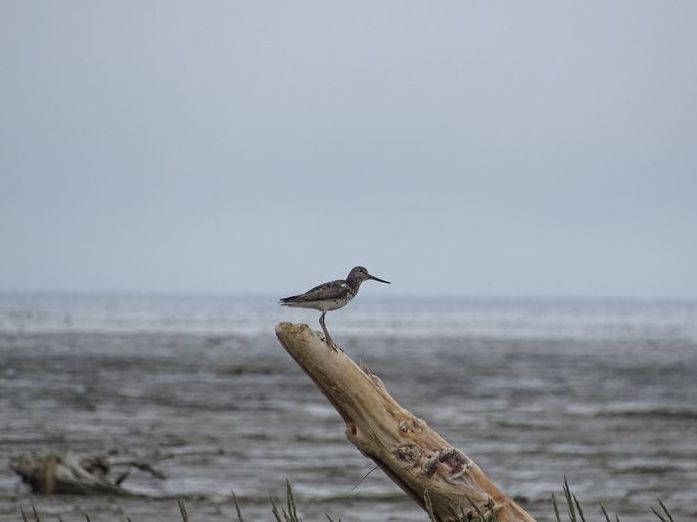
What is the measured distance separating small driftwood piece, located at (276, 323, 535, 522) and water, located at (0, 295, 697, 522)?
8.10 m

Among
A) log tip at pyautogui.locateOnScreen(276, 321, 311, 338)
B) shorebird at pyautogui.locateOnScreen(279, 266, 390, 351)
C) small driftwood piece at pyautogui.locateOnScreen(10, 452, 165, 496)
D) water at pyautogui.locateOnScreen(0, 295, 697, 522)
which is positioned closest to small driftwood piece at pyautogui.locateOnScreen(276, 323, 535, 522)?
log tip at pyautogui.locateOnScreen(276, 321, 311, 338)

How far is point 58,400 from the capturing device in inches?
1318

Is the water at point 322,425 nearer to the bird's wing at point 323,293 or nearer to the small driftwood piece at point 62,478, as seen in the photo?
the small driftwood piece at point 62,478

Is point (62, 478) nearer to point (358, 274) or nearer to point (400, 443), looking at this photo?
point (358, 274)

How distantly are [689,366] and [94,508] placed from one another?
36.4 m

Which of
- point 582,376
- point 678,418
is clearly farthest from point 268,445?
point 582,376

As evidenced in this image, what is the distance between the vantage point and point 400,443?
6277 millimetres

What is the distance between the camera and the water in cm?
1859

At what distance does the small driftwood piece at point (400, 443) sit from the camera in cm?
620

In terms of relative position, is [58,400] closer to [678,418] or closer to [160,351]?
[678,418]

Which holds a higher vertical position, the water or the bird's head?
the bird's head

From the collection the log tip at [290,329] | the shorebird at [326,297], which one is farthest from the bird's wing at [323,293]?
the log tip at [290,329]

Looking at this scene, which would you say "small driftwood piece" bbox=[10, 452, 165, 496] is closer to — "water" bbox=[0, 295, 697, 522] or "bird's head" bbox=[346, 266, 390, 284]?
"water" bbox=[0, 295, 697, 522]

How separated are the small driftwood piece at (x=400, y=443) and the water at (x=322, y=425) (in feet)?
26.6
